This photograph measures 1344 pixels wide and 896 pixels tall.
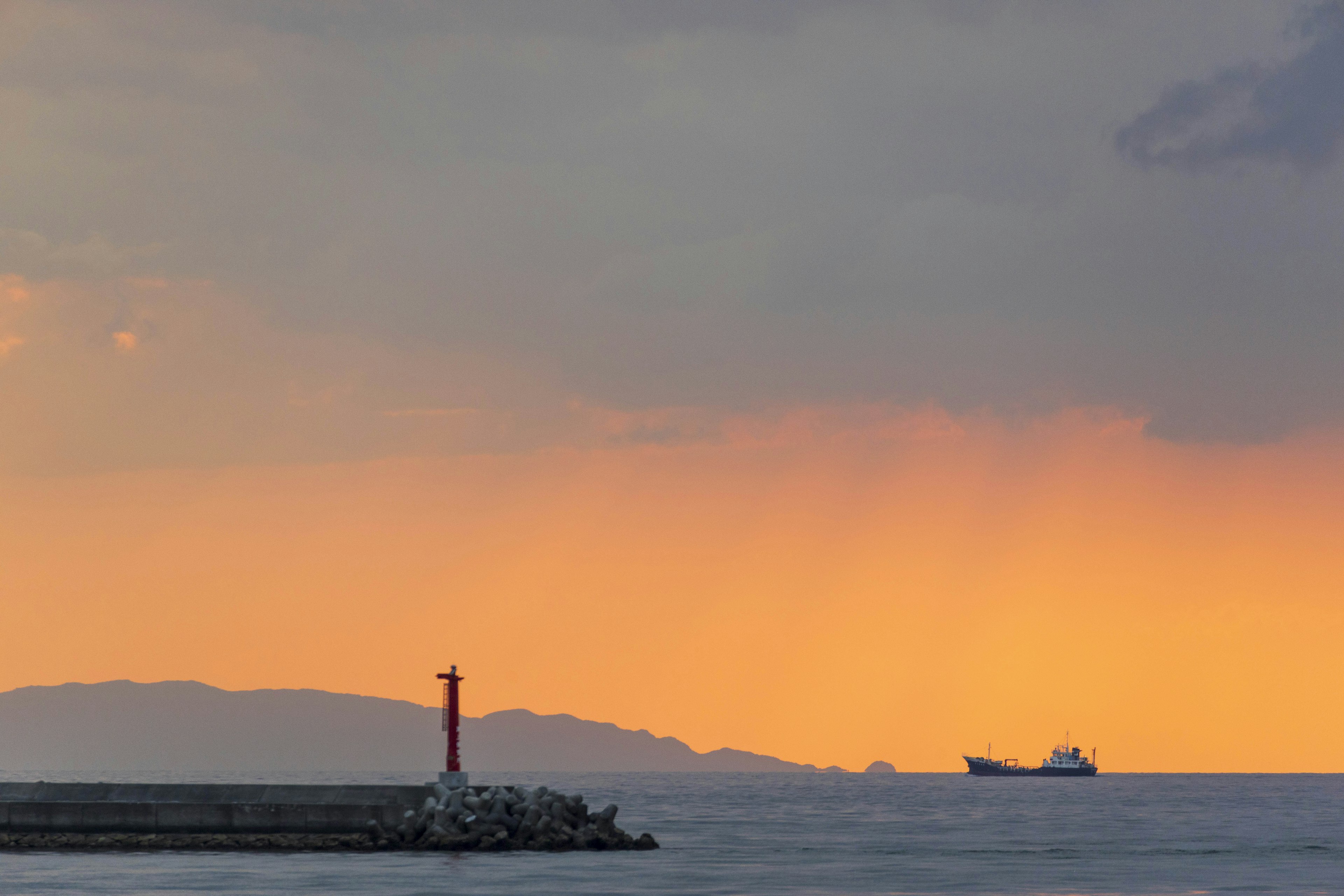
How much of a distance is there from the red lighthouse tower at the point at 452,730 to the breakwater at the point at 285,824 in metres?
0.34

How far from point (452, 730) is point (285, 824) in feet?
18.1

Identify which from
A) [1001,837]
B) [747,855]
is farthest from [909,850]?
[1001,837]

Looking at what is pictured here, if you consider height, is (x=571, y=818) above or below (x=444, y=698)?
below

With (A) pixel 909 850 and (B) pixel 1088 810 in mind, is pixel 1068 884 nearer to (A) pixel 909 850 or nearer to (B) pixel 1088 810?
(A) pixel 909 850

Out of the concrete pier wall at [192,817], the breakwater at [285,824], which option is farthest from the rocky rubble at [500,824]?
the concrete pier wall at [192,817]

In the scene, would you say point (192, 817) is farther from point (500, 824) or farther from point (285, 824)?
point (500, 824)

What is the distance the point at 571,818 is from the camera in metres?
52.0

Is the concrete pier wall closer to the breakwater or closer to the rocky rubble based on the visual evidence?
the breakwater

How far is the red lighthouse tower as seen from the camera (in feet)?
161

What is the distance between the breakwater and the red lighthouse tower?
0.34 m

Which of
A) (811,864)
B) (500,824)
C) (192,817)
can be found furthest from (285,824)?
(811,864)

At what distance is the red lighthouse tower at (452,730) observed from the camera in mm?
49188

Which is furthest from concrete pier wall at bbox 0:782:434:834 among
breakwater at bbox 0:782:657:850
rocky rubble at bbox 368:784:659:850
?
rocky rubble at bbox 368:784:659:850

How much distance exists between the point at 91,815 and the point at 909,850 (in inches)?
1283
